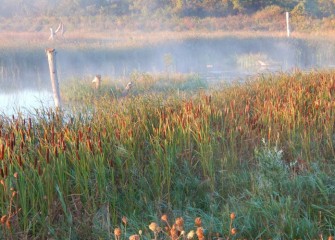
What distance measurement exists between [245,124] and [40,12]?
Result: 98.0ft

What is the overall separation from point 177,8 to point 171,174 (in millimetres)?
27981

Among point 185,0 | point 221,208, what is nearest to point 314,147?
point 221,208

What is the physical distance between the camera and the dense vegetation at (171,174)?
2.96 m

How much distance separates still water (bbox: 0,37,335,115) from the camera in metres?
Answer: 11.4

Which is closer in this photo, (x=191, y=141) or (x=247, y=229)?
(x=247, y=229)

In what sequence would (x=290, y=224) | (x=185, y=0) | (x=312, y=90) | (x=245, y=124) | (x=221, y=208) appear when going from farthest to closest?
1. (x=185, y=0)
2. (x=312, y=90)
3. (x=245, y=124)
4. (x=221, y=208)
5. (x=290, y=224)

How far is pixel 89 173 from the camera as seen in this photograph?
11.2 feet

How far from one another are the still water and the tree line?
13.2 meters

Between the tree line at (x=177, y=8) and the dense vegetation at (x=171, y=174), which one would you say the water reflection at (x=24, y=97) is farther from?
the tree line at (x=177, y=8)

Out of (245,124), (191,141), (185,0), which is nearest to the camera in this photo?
(191,141)

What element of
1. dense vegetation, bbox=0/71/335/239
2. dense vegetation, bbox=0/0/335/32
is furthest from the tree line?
dense vegetation, bbox=0/71/335/239

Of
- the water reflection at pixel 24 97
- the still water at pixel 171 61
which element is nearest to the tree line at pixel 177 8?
the still water at pixel 171 61

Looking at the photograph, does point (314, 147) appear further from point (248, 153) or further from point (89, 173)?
point (89, 173)

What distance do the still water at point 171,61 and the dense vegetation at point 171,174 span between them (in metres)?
4.87
